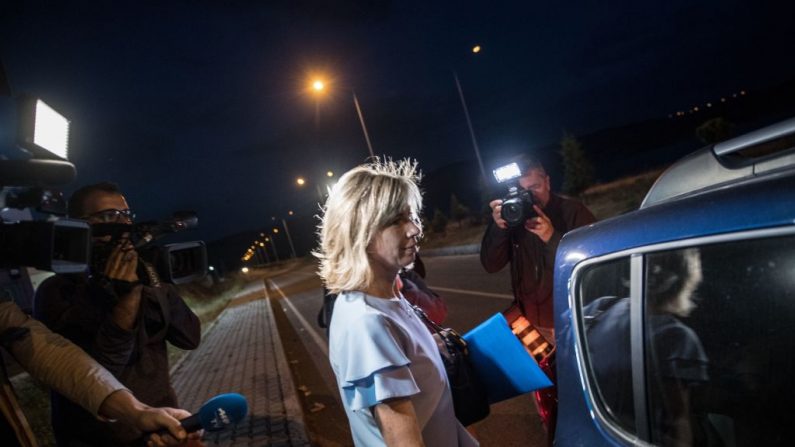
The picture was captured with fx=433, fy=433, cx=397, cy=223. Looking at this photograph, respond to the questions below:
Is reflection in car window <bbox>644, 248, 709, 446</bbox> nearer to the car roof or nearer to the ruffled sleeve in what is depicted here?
the car roof

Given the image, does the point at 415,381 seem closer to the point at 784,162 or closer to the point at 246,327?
the point at 784,162

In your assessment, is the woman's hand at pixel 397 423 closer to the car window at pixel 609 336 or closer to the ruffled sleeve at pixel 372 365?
the ruffled sleeve at pixel 372 365

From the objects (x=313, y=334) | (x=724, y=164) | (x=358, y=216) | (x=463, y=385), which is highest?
(x=358, y=216)

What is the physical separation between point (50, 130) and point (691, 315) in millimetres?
2345

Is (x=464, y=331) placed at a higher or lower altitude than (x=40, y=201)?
lower

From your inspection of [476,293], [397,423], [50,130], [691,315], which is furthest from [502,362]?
[476,293]

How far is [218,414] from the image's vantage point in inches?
54.4

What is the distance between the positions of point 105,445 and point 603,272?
2.31 m

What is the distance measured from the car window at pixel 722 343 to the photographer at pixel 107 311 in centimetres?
212

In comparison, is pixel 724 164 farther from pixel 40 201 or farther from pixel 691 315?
pixel 40 201

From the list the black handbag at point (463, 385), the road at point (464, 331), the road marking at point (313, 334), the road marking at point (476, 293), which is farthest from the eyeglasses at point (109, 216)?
the road marking at point (476, 293)

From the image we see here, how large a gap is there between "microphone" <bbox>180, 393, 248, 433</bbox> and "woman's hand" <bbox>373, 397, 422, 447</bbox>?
47 cm

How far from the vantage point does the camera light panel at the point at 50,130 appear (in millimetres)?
1672

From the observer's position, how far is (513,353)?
65.8 inches
